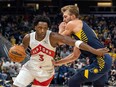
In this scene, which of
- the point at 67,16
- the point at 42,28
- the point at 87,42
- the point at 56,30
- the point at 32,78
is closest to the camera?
the point at 42,28

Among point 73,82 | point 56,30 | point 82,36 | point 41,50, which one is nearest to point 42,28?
point 41,50

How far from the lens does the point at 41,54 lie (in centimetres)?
494

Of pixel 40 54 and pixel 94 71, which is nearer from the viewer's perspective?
pixel 40 54

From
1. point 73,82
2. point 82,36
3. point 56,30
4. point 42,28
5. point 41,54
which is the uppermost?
point 42,28

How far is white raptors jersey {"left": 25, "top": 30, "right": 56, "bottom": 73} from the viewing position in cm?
493

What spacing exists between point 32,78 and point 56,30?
56.5 ft

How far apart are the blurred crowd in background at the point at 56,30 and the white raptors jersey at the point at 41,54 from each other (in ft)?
14.9

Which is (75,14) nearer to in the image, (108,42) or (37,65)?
(37,65)

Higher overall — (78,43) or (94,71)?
(78,43)

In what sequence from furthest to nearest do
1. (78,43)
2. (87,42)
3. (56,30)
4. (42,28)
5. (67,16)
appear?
1. (56,30)
2. (67,16)
3. (87,42)
4. (42,28)
5. (78,43)

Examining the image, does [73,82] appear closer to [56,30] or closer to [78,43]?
[78,43]

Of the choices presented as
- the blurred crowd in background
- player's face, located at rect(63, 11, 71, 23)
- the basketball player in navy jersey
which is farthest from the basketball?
the blurred crowd in background

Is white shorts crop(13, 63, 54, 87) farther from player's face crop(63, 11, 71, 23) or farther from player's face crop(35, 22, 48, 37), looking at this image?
player's face crop(63, 11, 71, 23)

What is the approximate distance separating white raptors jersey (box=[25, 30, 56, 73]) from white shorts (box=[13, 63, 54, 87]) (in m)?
0.07
